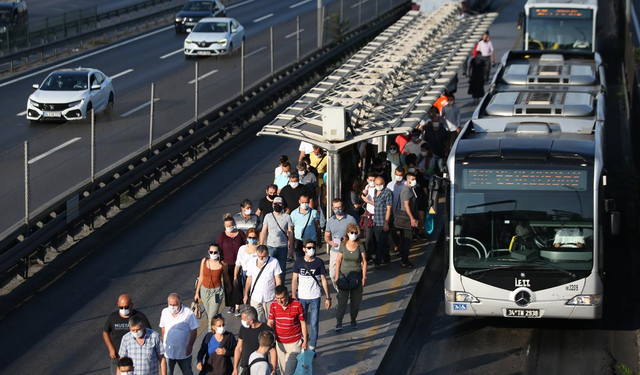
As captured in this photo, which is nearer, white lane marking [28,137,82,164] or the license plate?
the license plate

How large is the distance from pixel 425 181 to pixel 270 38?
13.1m

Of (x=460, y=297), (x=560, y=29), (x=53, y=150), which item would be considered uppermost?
(x=560, y=29)

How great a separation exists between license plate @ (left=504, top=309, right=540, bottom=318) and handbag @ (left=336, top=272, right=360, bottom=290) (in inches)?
87.3

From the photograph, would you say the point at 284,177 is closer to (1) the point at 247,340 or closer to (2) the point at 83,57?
(1) the point at 247,340

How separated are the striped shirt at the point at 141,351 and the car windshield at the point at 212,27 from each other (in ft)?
96.7

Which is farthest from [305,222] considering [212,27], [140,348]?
[212,27]

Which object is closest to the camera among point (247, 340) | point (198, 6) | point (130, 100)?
point (247, 340)

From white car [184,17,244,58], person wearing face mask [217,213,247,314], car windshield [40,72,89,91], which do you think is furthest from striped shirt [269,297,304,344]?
white car [184,17,244,58]

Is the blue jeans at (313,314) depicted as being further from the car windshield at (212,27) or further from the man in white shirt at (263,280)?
the car windshield at (212,27)

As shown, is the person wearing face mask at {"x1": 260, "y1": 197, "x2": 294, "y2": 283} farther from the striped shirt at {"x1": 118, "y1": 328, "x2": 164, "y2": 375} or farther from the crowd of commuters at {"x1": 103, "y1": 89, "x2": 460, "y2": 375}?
the striped shirt at {"x1": 118, "y1": 328, "x2": 164, "y2": 375}

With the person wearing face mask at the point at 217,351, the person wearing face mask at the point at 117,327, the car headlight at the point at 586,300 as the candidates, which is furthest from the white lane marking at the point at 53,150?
the car headlight at the point at 586,300

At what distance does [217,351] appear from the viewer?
11953 mm

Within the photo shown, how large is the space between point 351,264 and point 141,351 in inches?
160

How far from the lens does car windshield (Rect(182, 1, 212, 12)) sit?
48.1 metres
